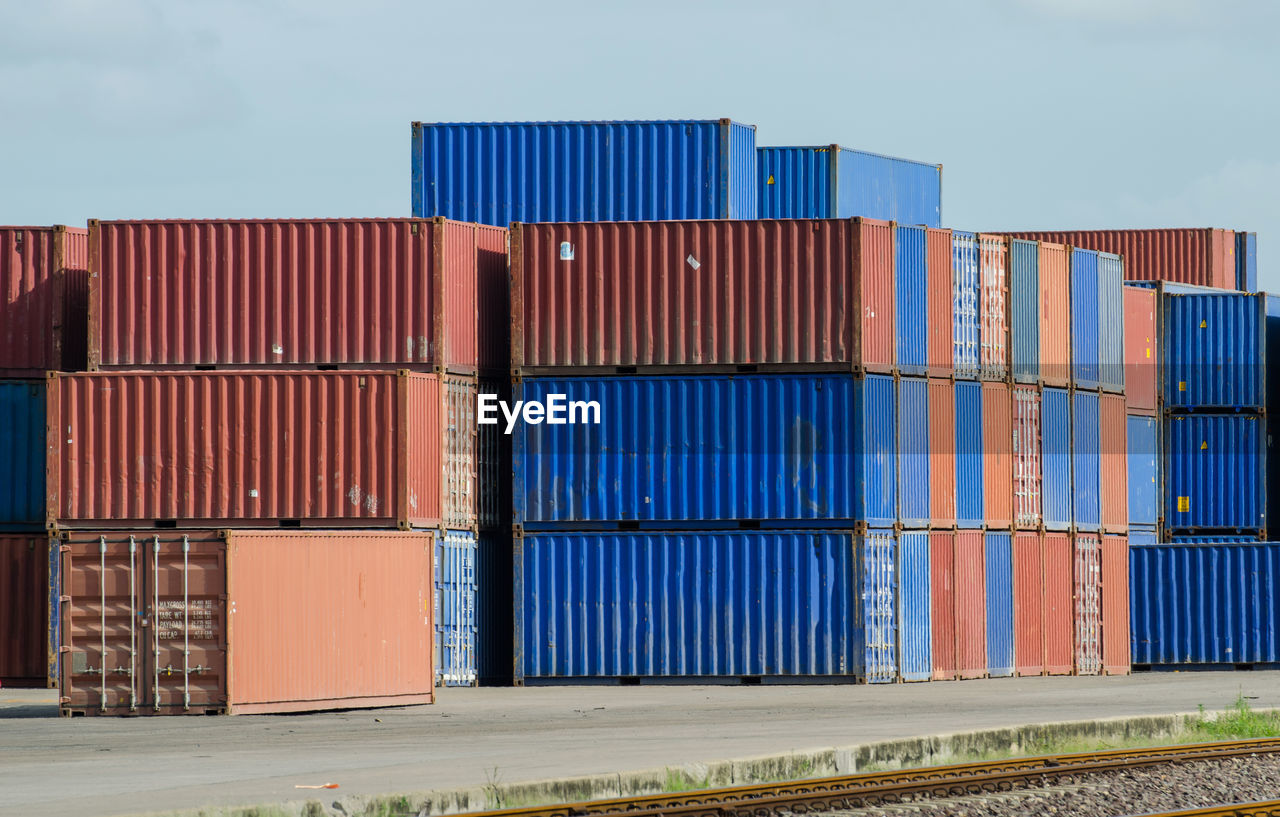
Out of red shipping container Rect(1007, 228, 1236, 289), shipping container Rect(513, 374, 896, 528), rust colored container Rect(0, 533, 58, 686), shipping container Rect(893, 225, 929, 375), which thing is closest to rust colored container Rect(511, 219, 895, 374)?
shipping container Rect(893, 225, 929, 375)

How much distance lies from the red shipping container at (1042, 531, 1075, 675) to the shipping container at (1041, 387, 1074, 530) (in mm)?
354

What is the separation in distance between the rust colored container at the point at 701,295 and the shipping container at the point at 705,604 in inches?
109

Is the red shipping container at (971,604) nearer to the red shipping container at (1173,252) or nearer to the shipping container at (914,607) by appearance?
the shipping container at (914,607)

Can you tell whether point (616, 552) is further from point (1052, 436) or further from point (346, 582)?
point (1052, 436)

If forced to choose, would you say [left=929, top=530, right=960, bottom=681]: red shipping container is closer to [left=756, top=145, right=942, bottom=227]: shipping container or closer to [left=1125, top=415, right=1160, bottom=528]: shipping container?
[left=1125, top=415, right=1160, bottom=528]: shipping container

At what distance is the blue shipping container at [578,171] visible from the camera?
115 ft

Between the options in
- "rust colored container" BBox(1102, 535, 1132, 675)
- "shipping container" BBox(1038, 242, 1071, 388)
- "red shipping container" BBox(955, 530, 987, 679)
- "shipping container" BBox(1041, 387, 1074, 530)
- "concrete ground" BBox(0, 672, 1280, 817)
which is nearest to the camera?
"concrete ground" BBox(0, 672, 1280, 817)

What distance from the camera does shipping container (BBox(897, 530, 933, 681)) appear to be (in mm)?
29344

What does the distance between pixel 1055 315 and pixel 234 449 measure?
1423 centimetres

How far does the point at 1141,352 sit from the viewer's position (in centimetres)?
3728

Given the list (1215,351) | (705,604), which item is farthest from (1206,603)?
(705,604)

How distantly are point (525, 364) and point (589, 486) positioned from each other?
2.18m

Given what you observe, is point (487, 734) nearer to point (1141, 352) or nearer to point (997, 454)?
point (997, 454)

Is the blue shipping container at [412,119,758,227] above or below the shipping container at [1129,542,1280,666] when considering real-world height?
above
